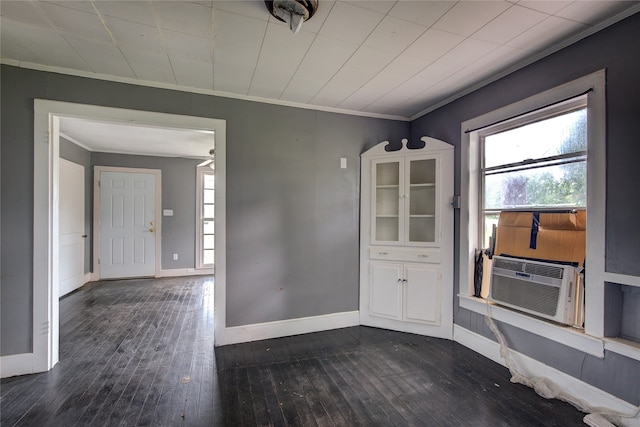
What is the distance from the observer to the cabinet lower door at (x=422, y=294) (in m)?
3.07

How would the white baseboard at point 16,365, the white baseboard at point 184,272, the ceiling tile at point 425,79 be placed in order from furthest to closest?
the white baseboard at point 184,272 < the ceiling tile at point 425,79 < the white baseboard at point 16,365

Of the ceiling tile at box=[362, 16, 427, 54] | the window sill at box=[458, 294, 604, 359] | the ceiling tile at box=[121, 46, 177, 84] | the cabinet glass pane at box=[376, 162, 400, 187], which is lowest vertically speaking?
the window sill at box=[458, 294, 604, 359]

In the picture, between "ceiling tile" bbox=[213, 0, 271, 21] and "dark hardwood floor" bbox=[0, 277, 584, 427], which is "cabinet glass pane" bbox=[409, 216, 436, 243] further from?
"ceiling tile" bbox=[213, 0, 271, 21]

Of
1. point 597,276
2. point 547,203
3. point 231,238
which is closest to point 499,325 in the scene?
point 597,276

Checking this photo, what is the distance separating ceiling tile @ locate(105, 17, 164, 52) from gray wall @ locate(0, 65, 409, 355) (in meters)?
0.68

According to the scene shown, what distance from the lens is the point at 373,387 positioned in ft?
7.19

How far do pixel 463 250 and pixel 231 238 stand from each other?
91.5 inches

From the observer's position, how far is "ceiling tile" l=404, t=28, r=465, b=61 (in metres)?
1.95

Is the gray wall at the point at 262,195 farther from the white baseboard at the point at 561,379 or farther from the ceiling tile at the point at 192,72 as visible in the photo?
the white baseboard at the point at 561,379

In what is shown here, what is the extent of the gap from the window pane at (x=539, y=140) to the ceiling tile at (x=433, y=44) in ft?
3.22

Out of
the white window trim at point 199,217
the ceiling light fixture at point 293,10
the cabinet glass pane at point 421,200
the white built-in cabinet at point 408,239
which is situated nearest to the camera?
the ceiling light fixture at point 293,10

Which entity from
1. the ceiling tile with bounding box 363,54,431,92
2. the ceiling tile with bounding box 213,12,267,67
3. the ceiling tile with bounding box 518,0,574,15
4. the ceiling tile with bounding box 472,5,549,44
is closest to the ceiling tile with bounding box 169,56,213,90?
the ceiling tile with bounding box 213,12,267,67

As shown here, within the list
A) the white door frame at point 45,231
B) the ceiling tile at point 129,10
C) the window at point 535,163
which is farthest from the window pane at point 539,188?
the white door frame at point 45,231

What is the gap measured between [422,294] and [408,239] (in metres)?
0.60
